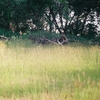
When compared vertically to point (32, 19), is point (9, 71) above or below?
below

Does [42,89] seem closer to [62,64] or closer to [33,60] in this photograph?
Result: [62,64]

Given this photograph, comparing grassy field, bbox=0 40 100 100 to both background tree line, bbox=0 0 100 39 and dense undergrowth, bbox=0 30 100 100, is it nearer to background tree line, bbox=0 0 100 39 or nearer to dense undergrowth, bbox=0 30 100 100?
dense undergrowth, bbox=0 30 100 100

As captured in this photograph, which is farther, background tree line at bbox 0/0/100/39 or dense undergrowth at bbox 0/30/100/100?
background tree line at bbox 0/0/100/39

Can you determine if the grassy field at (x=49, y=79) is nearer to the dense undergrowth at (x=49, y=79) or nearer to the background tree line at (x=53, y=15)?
the dense undergrowth at (x=49, y=79)

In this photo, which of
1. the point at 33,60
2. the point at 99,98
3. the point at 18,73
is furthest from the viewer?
the point at 33,60

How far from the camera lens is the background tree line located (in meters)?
26.3

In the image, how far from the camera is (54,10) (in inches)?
1345

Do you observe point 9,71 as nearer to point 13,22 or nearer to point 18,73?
point 18,73

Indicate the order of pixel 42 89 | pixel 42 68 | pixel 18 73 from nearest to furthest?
pixel 42 89
pixel 18 73
pixel 42 68

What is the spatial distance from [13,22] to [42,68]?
65.5 ft

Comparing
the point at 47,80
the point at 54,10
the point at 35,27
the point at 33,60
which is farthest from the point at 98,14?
the point at 47,80

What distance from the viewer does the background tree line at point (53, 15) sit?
1037 inches

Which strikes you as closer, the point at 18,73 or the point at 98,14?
the point at 18,73

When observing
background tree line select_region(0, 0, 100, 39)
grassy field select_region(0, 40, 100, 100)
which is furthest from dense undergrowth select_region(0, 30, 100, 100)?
background tree line select_region(0, 0, 100, 39)
